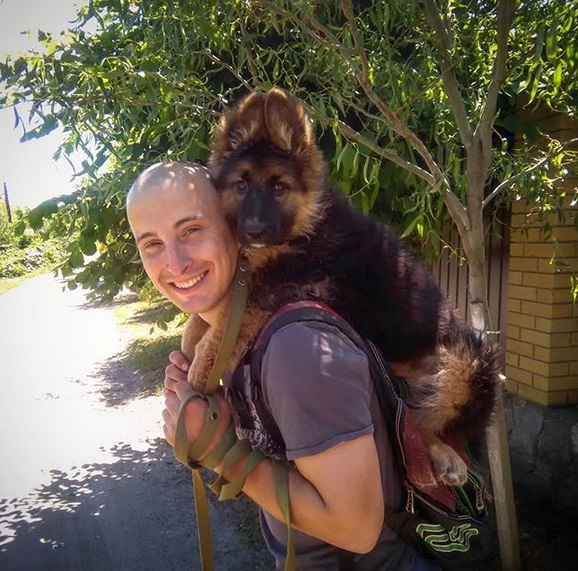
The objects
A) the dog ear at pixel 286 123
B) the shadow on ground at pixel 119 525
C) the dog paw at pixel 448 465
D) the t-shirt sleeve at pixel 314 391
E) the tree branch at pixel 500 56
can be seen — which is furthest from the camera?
the shadow on ground at pixel 119 525

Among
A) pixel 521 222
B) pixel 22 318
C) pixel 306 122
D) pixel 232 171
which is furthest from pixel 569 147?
pixel 22 318

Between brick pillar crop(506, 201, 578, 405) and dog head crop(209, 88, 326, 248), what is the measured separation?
8.78 ft

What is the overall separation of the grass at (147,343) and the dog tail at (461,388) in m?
5.62

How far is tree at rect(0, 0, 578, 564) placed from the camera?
2.90m

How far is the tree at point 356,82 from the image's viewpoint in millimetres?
2900

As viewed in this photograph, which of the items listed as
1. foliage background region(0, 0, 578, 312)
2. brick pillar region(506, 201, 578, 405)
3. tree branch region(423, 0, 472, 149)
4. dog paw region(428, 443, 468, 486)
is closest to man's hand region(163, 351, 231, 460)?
dog paw region(428, 443, 468, 486)

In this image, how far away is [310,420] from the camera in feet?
4.21

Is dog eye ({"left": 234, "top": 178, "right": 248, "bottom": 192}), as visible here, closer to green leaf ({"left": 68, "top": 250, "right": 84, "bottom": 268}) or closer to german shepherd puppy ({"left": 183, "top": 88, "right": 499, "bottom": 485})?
german shepherd puppy ({"left": 183, "top": 88, "right": 499, "bottom": 485})

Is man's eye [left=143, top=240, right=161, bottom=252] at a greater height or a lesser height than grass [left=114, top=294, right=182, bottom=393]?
greater

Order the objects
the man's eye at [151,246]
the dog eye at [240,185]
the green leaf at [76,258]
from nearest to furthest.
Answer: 1. the man's eye at [151,246]
2. the dog eye at [240,185]
3. the green leaf at [76,258]

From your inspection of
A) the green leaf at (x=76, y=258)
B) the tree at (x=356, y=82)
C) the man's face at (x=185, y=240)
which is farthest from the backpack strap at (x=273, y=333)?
the green leaf at (x=76, y=258)

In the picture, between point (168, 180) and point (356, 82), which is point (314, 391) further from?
point (356, 82)

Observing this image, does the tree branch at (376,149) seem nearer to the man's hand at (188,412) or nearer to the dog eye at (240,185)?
the dog eye at (240,185)

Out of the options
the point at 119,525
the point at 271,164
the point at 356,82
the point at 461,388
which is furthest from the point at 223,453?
the point at 119,525
